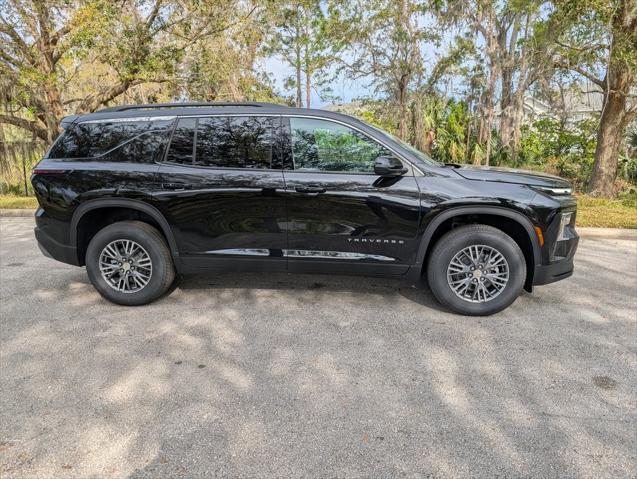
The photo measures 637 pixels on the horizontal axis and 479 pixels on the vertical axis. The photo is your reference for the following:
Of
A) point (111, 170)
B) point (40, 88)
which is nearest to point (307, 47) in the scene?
point (40, 88)

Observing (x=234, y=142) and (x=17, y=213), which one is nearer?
(x=234, y=142)

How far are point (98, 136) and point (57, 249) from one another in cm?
120

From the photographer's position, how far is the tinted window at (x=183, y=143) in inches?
161

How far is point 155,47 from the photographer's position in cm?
1182

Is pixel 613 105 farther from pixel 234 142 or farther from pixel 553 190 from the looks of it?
pixel 234 142

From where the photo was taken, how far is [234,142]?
4.04 metres

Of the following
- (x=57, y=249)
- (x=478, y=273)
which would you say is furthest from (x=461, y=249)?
(x=57, y=249)

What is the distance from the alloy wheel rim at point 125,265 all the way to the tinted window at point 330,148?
5.78 feet

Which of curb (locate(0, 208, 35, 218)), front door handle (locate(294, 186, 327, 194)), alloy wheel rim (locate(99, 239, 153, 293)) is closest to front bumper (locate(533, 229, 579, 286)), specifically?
front door handle (locate(294, 186, 327, 194))

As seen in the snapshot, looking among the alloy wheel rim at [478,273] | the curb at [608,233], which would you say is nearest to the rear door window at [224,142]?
the alloy wheel rim at [478,273]

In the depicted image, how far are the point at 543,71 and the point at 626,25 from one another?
4.06 metres

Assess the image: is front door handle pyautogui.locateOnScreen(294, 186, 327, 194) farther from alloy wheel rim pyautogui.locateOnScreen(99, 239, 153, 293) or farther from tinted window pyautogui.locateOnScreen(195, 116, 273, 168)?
alloy wheel rim pyautogui.locateOnScreen(99, 239, 153, 293)

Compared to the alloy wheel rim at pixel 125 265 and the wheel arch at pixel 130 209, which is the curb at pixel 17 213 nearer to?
the wheel arch at pixel 130 209

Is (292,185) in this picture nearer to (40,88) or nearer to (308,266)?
(308,266)
